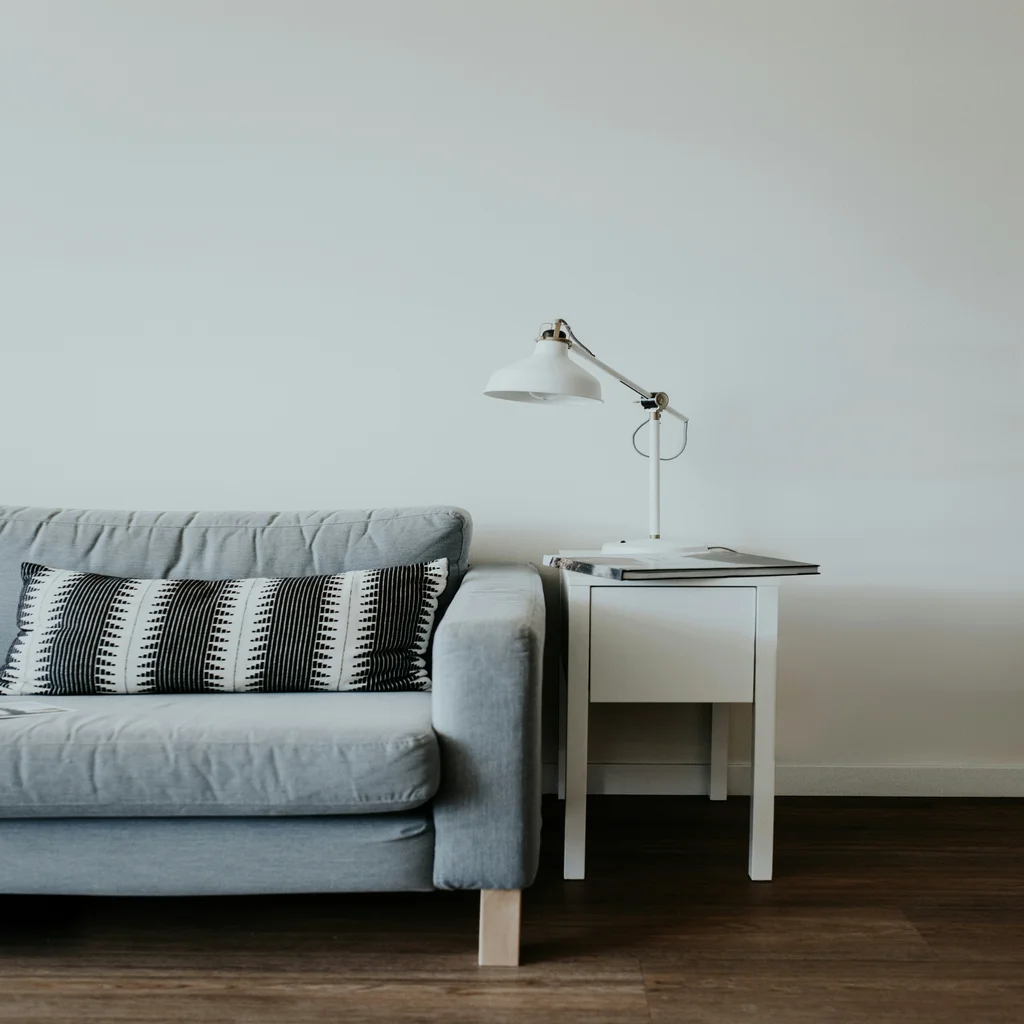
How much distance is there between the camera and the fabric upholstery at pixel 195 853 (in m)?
1.49

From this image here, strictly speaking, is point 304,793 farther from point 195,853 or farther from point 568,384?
point 568,384

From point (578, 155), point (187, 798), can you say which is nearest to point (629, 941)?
point (187, 798)

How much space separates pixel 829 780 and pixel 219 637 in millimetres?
1531

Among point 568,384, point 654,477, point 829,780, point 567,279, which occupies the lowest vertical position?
point 829,780

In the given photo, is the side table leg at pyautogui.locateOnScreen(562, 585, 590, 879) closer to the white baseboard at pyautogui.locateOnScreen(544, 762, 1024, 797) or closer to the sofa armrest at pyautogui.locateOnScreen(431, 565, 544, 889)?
the sofa armrest at pyautogui.locateOnScreen(431, 565, 544, 889)

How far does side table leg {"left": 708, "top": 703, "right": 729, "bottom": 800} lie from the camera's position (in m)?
2.31

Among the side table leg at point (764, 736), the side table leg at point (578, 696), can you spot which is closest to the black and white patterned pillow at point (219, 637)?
the side table leg at point (578, 696)

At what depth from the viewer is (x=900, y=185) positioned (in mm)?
2354

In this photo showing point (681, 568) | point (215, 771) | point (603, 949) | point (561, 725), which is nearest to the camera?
point (215, 771)

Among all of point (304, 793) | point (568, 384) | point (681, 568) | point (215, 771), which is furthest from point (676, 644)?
point (215, 771)

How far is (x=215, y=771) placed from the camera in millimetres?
1440

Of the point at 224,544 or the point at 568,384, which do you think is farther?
the point at 224,544

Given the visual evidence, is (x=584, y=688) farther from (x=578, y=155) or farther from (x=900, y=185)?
(x=900, y=185)

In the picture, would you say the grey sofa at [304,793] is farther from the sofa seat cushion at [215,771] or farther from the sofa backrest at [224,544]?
the sofa backrest at [224,544]
